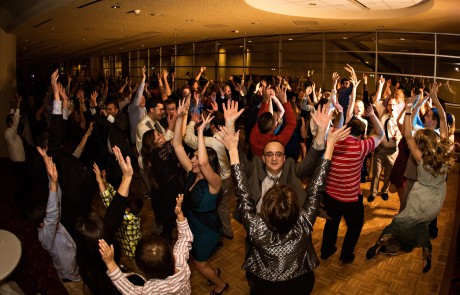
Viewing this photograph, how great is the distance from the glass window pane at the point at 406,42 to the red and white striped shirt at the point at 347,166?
8.21 meters

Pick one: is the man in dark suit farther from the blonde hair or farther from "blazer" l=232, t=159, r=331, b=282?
the blonde hair

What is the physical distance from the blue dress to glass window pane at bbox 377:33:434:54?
31.5 ft

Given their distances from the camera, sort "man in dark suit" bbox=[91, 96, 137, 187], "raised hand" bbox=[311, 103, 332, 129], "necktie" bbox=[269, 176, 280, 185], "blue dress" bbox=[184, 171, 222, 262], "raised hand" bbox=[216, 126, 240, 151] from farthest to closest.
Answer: "man in dark suit" bbox=[91, 96, 137, 187], "blue dress" bbox=[184, 171, 222, 262], "necktie" bbox=[269, 176, 280, 185], "raised hand" bbox=[311, 103, 332, 129], "raised hand" bbox=[216, 126, 240, 151]

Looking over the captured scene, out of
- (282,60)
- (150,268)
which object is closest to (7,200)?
(150,268)

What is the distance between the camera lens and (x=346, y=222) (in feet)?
12.2

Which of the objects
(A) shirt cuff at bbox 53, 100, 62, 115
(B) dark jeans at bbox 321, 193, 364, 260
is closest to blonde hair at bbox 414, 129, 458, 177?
(B) dark jeans at bbox 321, 193, 364, 260

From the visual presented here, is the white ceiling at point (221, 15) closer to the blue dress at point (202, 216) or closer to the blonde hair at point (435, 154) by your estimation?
the blonde hair at point (435, 154)

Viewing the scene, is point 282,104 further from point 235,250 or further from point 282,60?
point 282,60

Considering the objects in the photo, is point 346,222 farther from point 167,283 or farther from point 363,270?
point 167,283

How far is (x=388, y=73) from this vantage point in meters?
10.6

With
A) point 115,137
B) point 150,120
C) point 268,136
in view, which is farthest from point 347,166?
point 115,137

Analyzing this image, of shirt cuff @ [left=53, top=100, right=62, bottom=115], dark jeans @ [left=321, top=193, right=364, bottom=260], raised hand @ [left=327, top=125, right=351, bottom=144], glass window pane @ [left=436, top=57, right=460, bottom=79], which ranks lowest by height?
dark jeans @ [left=321, top=193, right=364, bottom=260]

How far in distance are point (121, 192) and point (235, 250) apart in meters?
2.05

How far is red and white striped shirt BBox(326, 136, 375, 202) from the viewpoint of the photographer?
3473 millimetres
